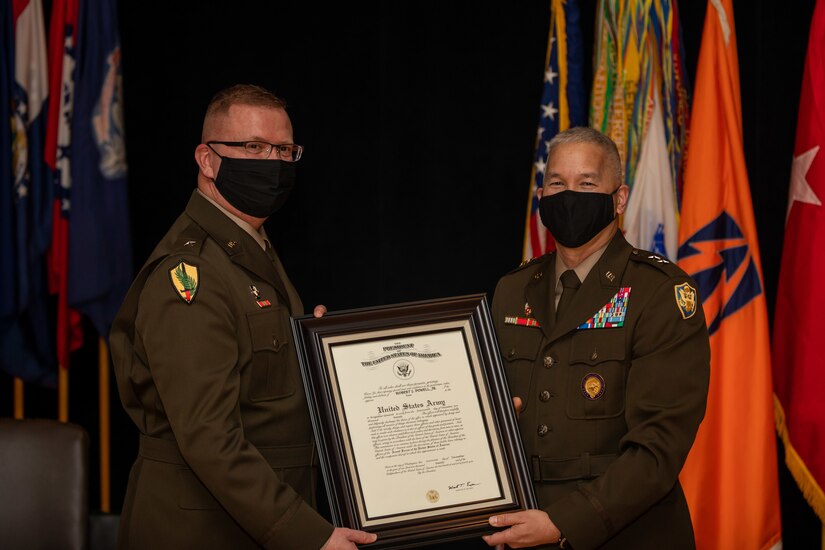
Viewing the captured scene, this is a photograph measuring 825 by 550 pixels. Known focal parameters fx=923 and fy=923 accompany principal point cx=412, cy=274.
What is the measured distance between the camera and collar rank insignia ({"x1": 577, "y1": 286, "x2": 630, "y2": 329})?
95.3 inches

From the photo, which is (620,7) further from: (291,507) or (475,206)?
(291,507)

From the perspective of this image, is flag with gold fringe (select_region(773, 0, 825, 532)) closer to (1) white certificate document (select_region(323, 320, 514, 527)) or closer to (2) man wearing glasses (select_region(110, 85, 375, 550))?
(1) white certificate document (select_region(323, 320, 514, 527))

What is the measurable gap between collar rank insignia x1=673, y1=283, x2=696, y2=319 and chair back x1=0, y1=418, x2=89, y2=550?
67.9 inches

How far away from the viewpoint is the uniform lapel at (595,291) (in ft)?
8.02

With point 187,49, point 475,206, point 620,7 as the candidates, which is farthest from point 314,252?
point 620,7

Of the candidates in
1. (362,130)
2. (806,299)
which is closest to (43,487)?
(362,130)

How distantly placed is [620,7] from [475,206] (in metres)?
1.10

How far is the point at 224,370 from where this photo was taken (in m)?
2.19

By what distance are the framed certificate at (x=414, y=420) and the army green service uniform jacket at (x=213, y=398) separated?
11cm

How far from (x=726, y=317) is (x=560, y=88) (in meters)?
1.15

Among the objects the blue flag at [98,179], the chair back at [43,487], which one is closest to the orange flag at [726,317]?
the chair back at [43,487]

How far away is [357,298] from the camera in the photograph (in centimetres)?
437

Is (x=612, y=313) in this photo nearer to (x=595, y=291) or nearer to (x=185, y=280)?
(x=595, y=291)
